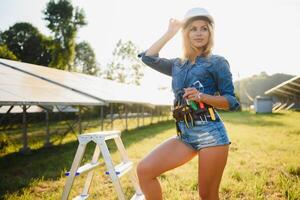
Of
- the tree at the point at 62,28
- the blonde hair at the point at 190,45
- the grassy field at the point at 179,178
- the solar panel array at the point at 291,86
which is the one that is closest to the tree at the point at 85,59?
the tree at the point at 62,28

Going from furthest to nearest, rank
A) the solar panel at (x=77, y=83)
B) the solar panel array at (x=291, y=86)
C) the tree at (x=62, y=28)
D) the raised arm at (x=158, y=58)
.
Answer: the tree at (x=62, y=28) → the solar panel array at (x=291, y=86) → the solar panel at (x=77, y=83) → the raised arm at (x=158, y=58)

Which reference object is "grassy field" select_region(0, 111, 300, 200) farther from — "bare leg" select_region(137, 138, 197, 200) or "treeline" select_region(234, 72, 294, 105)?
"treeline" select_region(234, 72, 294, 105)

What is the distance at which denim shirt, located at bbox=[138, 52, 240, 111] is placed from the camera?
239 centimetres

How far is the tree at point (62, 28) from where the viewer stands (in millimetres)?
33969

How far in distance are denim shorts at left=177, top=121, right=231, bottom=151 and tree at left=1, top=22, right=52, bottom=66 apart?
140 ft

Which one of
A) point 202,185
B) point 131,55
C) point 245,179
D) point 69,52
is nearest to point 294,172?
point 245,179

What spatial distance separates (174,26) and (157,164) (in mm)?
1229

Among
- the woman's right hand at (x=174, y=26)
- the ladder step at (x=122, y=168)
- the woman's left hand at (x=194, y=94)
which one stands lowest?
the ladder step at (x=122, y=168)

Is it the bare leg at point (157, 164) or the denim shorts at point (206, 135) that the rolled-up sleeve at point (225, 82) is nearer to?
the denim shorts at point (206, 135)

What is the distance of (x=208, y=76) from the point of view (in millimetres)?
2469

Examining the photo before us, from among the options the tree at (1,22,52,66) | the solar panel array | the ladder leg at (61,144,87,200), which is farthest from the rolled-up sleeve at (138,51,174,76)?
the tree at (1,22,52,66)

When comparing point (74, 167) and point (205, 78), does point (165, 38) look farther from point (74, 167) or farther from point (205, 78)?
point (74, 167)

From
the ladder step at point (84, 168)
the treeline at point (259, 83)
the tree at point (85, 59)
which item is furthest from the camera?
the treeline at point (259, 83)

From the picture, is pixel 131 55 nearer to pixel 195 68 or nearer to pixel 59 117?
pixel 59 117
